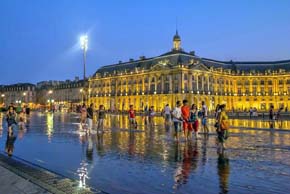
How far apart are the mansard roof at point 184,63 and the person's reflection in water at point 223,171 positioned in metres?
88.3

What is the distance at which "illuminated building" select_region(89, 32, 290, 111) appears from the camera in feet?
328

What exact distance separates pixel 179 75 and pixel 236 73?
98.1ft

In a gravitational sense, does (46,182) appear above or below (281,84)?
below

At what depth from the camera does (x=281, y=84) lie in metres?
116

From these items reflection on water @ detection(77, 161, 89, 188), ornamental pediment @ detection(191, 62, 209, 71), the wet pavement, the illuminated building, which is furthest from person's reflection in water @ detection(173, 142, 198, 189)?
ornamental pediment @ detection(191, 62, 209, 71)

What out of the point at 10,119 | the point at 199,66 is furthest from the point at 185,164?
the point at 199,66

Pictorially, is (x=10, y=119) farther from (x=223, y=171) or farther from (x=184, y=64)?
(x=184, y=64)

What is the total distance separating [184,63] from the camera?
10019 centimetres

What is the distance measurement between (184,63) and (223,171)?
92.4 meters

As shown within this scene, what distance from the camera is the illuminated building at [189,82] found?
100 meters

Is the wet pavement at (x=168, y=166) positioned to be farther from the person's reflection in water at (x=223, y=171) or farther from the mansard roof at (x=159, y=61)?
the mansard roof at (x=159, y=61)

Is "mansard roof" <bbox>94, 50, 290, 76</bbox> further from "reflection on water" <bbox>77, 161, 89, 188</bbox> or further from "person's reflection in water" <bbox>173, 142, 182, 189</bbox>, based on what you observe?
"reflection on water" <bbox>77, 161, 89, 188</bbox>

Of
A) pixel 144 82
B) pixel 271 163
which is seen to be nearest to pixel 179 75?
pixel 144 82

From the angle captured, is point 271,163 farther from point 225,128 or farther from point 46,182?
point 46,182
